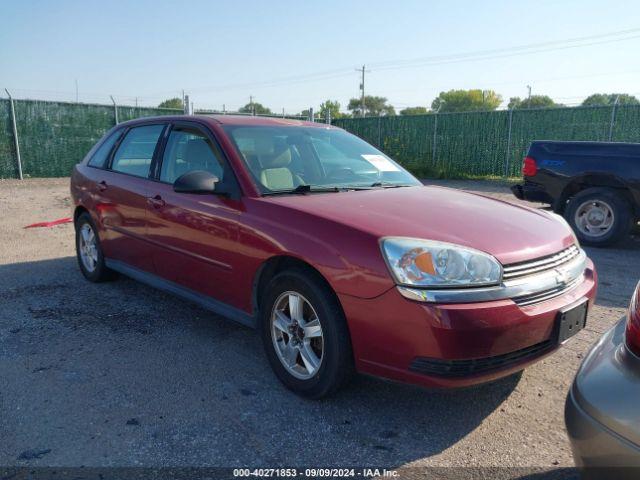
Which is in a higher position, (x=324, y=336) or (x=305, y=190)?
(x=305, y=190)

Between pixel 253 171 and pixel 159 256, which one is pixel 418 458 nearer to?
pixel 253 171

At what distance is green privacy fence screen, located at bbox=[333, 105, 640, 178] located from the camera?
1386 cm

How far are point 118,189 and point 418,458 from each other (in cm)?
349

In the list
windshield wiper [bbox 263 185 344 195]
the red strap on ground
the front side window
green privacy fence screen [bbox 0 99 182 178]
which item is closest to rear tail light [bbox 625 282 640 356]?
windshield wiper [bbox 263 185 344 195]

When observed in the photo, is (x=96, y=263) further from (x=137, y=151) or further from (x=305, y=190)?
(x=305, y=190)

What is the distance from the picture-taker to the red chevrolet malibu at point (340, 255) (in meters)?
2.54

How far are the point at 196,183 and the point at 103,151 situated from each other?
2.40 meters

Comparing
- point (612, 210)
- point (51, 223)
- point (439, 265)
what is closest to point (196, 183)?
point (439, 265)

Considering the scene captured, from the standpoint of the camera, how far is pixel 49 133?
15289 millimetres

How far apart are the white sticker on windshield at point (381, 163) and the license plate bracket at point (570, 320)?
1888mm

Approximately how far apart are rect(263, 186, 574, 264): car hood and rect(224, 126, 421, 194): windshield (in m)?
0.21

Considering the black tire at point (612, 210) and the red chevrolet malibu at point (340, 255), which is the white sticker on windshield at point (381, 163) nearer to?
the red chevrolet malibu at point (340, 255)

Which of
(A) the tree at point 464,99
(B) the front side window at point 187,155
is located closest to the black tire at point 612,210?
(B) the front side window at point 187,155

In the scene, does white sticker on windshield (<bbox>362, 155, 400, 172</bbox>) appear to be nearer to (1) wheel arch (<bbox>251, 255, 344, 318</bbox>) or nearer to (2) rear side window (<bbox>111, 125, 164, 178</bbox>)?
(1) wheel arch (<bbox>251, 255, 344, 318</bbox>)
